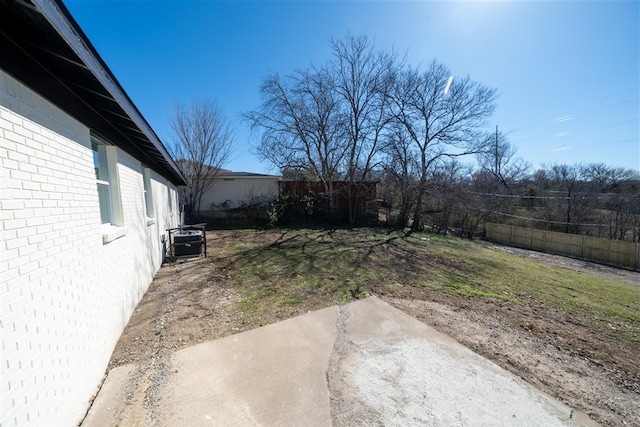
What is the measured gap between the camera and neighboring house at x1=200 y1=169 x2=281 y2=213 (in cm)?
1548

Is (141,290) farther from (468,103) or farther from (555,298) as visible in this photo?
(468,103)

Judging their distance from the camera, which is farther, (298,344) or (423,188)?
(423,188)

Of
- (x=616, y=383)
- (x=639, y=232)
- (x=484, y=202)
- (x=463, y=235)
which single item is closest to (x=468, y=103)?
(x=484, y=202)

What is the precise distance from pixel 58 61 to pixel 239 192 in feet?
47.2

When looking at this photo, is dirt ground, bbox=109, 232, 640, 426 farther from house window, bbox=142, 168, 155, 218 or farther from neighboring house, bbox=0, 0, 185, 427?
house window, bbox=142, 168, 155, 218

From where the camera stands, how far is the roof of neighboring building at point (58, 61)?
53.1 inches

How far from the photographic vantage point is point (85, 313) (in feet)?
7.03

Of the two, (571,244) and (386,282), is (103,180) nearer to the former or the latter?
(386,282)

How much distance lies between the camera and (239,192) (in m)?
15.8

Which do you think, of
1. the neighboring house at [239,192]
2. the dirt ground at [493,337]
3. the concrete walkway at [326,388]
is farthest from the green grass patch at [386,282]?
the neighboring house at [239,192]

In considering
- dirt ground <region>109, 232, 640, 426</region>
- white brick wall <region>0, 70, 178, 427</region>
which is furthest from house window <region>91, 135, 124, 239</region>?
dirt ground <region>109, 232, 640, 426</region>

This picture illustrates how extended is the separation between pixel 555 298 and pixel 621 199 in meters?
15.7

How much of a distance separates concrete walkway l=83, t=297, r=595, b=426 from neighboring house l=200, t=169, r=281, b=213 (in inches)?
518

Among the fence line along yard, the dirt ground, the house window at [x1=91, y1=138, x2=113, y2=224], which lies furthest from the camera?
the fence line along yard
